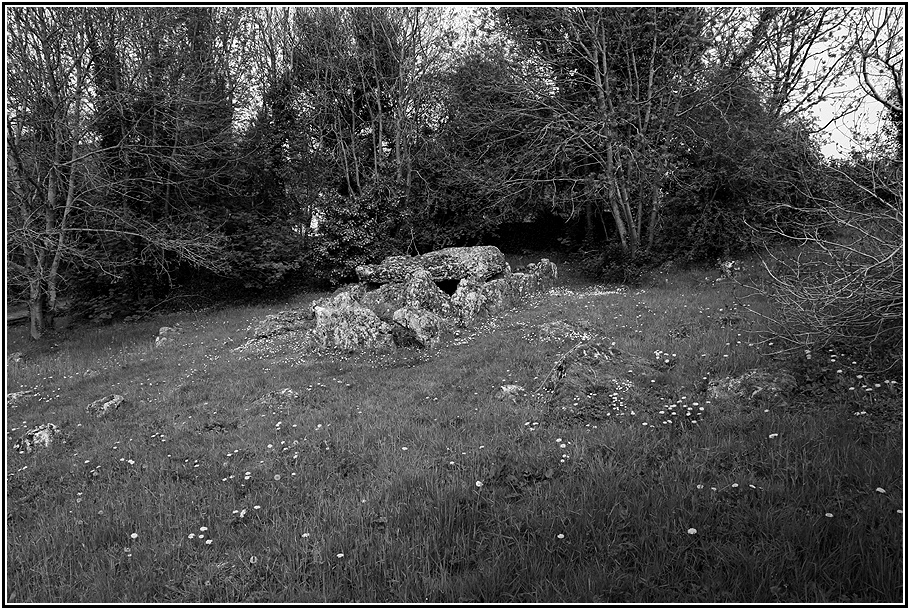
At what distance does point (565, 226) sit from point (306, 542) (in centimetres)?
2650

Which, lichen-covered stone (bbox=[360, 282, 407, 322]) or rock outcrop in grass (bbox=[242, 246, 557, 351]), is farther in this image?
lichen-covered stone (bbox=[360, 282, 407, 322])

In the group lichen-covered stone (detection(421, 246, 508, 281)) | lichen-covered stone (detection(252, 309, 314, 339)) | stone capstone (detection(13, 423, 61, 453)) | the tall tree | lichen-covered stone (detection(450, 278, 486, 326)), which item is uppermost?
the tall tree

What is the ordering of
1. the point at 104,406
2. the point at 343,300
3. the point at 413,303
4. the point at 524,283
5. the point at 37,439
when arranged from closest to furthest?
the point at 37,439, the point at 104,406, the point at 413,303, the point at 343,300, the point at 524,283

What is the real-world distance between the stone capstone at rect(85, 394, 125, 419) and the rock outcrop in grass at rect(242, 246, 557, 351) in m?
4.26

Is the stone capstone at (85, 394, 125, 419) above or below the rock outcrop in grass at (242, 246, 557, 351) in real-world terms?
below

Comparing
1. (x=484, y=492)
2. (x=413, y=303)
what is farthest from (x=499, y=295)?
(x=484, y=492)

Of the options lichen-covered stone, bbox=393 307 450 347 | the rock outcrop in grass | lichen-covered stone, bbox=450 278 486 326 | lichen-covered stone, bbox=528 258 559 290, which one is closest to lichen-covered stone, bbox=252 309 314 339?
the rock outcrop in grass

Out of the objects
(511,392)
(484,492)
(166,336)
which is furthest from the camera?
(166,336)

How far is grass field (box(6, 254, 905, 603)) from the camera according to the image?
3514 mm

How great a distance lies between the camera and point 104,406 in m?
8.80

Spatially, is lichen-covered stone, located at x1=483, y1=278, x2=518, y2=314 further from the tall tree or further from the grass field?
the tall tree

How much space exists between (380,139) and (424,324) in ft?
58.6

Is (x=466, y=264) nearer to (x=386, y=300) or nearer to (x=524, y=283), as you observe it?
(x=524, y=283)

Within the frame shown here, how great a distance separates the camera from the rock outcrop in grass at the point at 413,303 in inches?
472
